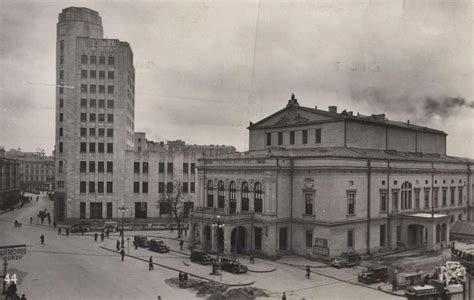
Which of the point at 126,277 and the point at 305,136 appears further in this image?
the point at 305,136

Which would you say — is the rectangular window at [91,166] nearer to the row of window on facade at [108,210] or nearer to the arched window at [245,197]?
the row of window on facade at [108,210]

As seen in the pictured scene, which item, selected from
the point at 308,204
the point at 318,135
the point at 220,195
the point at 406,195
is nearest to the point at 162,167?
the point at 220,195

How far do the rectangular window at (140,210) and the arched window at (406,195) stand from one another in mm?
44805

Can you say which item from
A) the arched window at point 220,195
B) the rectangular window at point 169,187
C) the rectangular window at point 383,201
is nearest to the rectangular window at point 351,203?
the rectangular window at point 383,201

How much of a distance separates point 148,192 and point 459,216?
51846mm

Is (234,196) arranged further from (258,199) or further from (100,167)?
(100,167)

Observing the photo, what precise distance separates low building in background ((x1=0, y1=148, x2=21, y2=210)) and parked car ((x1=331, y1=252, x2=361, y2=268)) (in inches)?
3169

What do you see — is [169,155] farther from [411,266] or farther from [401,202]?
[411,266]

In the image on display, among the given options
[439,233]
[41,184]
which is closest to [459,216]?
[439,233]

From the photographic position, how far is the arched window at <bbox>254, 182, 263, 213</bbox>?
49.1 meters

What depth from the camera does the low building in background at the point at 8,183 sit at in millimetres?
99850

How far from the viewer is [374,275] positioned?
121 ft

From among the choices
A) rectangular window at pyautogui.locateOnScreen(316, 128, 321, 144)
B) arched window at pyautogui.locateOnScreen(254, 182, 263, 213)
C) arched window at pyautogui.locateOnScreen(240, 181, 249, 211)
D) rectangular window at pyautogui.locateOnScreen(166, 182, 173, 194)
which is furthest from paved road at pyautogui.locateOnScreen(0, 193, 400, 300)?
rectangular window at pyautogui.locateOnScreen(166, 182, 173, 194)

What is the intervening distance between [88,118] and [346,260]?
51.8m
